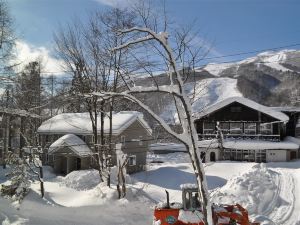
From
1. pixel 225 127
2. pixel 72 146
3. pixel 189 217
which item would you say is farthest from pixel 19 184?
pixel 225 127

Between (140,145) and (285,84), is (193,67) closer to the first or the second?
(140,145)

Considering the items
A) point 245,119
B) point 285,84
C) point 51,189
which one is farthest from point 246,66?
point 51,189

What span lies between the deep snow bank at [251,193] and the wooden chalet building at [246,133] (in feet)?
51.9

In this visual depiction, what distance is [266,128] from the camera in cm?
4262

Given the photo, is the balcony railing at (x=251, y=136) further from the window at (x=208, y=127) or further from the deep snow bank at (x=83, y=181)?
the deep snow bank at (x=83, y=181)

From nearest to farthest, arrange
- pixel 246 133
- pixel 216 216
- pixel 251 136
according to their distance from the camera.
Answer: pixel 216 216, pixel 251 136, pixel 246 133

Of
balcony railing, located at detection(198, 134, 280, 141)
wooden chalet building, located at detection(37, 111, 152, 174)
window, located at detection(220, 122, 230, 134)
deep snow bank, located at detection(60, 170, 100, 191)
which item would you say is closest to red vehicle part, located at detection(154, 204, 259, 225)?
deep snow bank, located at detection(60, 170, 100, 191)

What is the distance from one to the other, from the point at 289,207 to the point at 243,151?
22092mm

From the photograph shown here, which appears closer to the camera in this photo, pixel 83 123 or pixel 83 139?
pixel 83 139

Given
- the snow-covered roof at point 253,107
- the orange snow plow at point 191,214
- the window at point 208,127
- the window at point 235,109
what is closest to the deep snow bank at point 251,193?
the orange snow plow at point 191,214

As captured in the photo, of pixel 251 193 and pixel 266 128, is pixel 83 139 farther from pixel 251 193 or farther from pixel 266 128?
pixel 266 128

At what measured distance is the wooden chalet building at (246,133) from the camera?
3966 cm

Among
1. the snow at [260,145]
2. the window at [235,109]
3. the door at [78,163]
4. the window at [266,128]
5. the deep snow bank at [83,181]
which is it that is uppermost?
the window at [235,109]

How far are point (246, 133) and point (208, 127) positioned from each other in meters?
4.46
